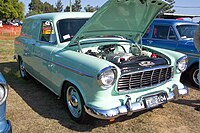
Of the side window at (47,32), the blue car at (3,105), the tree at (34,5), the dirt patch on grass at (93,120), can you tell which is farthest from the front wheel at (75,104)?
the tree at (34,5)

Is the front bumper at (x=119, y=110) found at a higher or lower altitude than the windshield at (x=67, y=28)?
lower

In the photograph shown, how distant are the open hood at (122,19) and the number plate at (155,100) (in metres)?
1.46

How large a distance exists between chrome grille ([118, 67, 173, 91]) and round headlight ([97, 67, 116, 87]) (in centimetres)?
16

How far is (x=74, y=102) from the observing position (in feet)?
12.1

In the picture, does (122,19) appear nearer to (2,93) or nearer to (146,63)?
(146,63)

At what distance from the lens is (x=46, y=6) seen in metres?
115

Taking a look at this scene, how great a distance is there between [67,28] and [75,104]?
1482 mm

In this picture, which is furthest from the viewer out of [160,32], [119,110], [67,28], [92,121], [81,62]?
[160,32]

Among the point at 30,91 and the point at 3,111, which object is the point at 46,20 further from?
the point at 3,111

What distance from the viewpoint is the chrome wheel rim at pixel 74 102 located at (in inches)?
141

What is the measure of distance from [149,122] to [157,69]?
860 millimetres

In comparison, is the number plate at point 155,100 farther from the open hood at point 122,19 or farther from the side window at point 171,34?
the side window at point 171,34

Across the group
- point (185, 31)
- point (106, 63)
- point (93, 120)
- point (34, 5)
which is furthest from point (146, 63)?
point (34, 5)

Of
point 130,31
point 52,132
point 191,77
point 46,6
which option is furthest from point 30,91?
point 46,6
